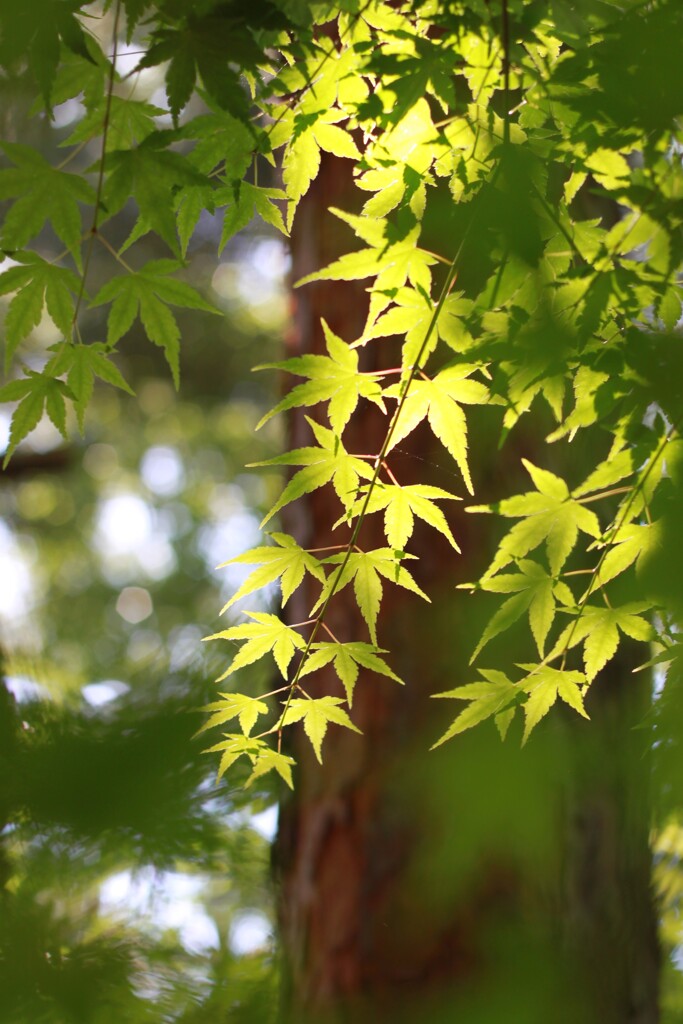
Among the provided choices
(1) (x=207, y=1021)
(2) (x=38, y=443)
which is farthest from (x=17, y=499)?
(1) (x=207, y=1021)

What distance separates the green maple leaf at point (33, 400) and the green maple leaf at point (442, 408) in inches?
14.3

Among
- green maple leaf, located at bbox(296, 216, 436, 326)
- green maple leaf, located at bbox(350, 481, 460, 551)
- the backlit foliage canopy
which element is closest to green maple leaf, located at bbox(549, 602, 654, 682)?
the backlit foliage canopy

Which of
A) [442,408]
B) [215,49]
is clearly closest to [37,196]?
[215,49]

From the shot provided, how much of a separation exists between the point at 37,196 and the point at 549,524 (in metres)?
0.59

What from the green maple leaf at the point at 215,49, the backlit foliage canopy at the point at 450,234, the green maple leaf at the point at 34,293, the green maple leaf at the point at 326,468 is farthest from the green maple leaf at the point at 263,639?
the green maple leaf at the point at 215,49

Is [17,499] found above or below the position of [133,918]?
above

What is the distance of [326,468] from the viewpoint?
2.64 feet

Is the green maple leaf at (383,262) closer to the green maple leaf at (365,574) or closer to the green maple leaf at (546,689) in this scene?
the green maple leaf at (365,574)

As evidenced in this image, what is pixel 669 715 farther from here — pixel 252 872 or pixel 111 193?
pixel 252 872

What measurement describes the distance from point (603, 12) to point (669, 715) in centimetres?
67

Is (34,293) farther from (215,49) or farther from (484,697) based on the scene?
(484,697)

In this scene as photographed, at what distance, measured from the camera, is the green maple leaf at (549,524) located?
751 mm

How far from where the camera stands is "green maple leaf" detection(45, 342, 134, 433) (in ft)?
2.94

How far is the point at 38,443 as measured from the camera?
607cm
